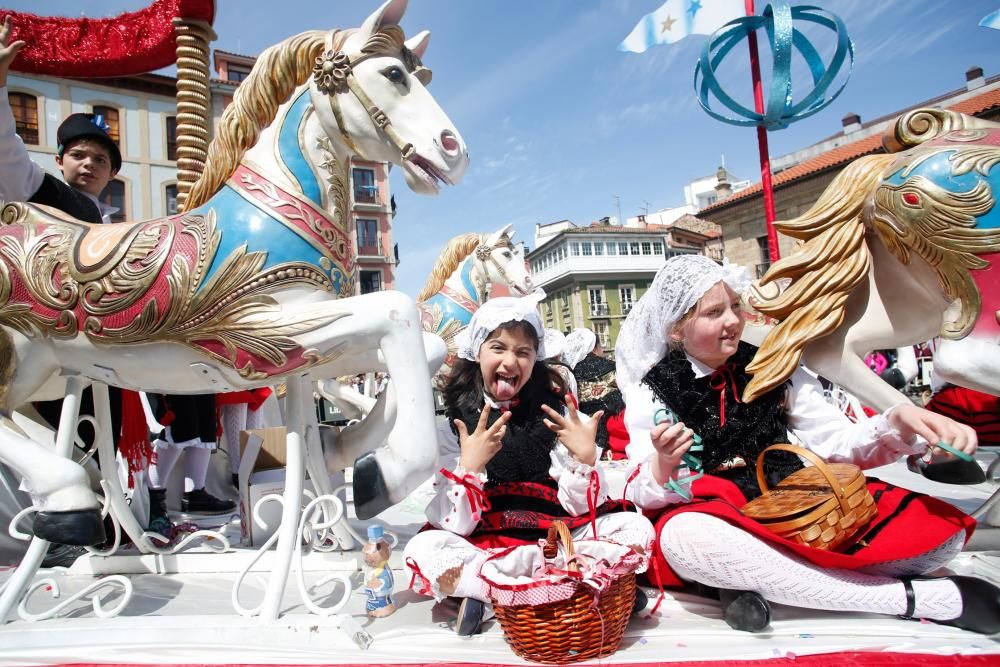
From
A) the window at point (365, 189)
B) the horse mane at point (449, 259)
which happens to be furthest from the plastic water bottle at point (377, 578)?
the window at point (365, 189)

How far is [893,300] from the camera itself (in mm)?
2355

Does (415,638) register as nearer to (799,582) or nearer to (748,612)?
(748,612)

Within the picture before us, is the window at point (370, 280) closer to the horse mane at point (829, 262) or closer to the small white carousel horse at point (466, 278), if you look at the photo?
the small white carousel horse at point (466, 278)

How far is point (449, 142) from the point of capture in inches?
70.7

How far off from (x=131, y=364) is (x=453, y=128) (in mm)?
1239

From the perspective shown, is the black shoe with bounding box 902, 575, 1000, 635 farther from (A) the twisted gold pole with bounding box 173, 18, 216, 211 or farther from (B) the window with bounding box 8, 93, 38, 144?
(B) the window with bounding box 8, 93, 38, 144

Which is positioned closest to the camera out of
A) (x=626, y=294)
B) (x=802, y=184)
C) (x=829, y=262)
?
(x=829, y=262)

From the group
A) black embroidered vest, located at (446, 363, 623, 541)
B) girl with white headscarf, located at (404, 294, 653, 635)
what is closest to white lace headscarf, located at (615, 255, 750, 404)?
girl with white headscarf, located at (404, 294, 653, 635)

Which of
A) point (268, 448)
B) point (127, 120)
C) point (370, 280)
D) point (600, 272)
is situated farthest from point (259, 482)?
point (600, 272)

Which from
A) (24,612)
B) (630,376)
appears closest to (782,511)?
(630,376)

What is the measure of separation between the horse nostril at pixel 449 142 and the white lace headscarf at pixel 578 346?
12.5 feet

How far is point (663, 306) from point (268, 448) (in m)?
2.12

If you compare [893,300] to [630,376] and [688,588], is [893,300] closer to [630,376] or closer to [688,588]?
[630,376]

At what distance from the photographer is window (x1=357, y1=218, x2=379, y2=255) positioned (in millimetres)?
25766
